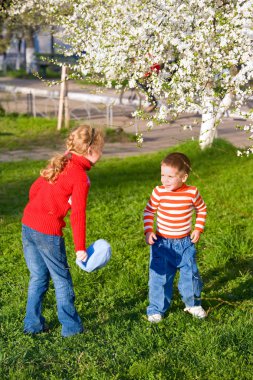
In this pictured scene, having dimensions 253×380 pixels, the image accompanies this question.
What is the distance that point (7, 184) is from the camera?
11.8m

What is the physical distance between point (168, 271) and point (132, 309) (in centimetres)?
47

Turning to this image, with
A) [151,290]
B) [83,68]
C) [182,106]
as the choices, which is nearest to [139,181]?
[83,68]

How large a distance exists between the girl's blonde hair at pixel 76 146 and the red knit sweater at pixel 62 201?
0.12ft

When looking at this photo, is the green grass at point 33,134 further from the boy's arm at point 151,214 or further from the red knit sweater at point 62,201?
the red knit sweater at point 62,201

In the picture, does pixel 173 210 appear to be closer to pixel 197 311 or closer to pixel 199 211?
pixel 199 211

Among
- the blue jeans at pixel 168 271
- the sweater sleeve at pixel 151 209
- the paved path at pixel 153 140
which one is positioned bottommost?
the paved path at pixel 153 140

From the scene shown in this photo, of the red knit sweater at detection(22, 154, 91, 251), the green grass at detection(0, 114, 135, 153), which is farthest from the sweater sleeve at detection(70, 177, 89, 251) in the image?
the green grass at detection(0, 114, 135, 153)

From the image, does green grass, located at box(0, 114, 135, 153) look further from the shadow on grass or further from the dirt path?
the shadow on grass

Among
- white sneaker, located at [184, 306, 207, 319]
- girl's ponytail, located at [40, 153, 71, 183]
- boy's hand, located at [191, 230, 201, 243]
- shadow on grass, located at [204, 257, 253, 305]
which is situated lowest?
shadow on grass, located at [204, 257, 253, 305]

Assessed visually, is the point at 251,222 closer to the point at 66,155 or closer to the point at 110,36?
the point at 110,36

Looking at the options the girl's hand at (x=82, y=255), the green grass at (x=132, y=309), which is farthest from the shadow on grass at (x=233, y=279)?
the girl's hand at (x=82, y=255)

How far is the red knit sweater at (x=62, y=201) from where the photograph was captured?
15.5 ft

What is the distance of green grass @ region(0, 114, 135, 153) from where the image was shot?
16.6 meters

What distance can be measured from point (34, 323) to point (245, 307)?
1703 mm
